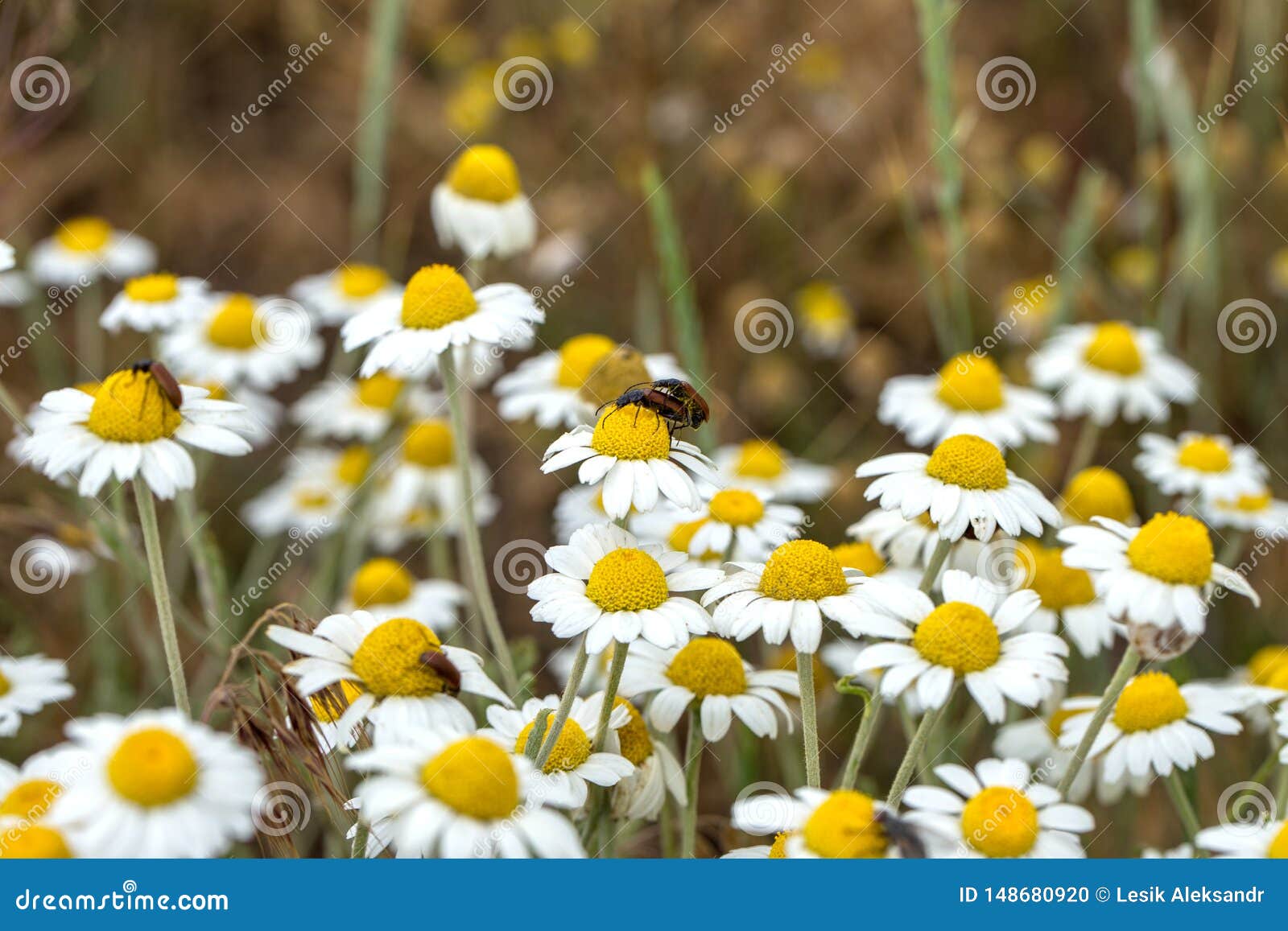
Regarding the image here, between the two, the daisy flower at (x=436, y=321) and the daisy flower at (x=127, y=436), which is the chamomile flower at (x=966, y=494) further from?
the daisy flower at (x=127, y=436)

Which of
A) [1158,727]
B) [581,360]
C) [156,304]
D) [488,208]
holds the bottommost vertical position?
[1158,727]

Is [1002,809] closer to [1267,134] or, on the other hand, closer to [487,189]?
[487,189]

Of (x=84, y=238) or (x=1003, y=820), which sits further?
(x=84, y=238)

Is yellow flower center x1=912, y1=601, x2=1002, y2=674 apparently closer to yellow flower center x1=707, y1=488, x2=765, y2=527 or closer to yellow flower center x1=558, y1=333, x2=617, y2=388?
yellow flower center x1=707, y1=488, x2=765, y2=527

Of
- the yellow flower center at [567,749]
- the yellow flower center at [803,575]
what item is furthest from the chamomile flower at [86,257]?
the yellow flower center at [803,575]

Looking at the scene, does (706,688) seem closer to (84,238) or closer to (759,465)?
(759,465)

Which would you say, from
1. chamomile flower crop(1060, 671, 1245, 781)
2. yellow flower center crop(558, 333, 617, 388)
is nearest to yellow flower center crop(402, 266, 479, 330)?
yellow flower center crop(558, 333, 617, 388)

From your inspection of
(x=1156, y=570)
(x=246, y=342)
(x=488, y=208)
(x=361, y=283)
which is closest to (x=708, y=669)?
(x=1156, y=570)
